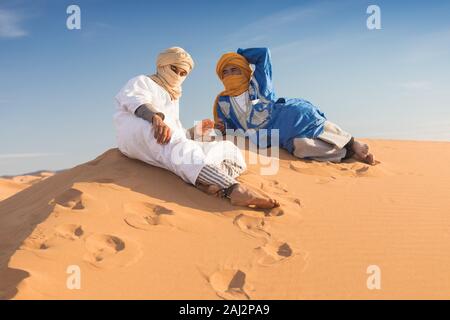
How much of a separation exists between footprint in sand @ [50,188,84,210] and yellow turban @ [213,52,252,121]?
3.28 m

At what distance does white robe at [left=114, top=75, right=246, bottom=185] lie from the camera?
5.04 metres

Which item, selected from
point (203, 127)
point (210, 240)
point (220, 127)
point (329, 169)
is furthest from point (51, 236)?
point (329, 169)

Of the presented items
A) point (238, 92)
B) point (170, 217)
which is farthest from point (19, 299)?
point (238, 92)

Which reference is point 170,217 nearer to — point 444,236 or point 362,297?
point 362,297

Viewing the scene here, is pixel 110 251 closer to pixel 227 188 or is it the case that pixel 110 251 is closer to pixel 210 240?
pixel 210 240

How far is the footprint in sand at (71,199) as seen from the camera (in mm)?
4500

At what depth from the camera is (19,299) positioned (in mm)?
3092

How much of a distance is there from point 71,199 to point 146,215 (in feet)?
2.48

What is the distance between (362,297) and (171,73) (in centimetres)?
342

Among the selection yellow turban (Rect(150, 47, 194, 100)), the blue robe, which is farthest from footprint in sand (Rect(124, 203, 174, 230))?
the blue robe

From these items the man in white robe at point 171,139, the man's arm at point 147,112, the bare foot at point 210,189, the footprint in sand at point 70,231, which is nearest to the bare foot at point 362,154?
the man in white robe at point 171,139

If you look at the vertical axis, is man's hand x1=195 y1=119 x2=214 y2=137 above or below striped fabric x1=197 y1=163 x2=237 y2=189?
above

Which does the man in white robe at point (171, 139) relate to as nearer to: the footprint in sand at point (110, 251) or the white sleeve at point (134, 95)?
the white sleeve at point (134, 95)

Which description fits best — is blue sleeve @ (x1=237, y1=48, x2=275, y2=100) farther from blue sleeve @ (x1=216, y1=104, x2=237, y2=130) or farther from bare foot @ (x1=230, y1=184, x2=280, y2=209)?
bare foot @ (x1=230, y1=184, x2=280, y2=209)
